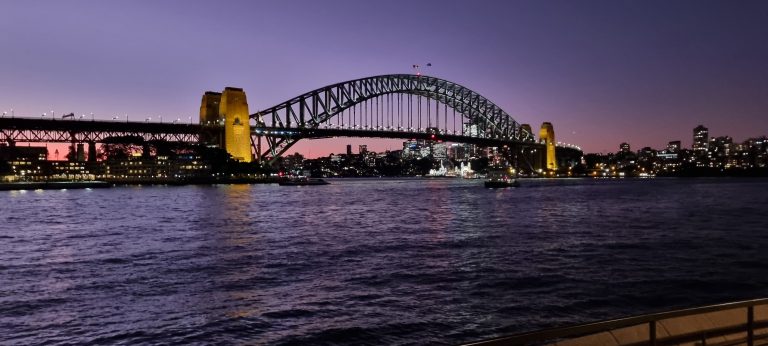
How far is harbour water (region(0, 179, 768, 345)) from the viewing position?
10.9 metres

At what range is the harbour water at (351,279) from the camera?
35.8 ft

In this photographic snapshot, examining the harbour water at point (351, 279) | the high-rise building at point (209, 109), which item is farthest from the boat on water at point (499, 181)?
the harbour water at point (351, 279)

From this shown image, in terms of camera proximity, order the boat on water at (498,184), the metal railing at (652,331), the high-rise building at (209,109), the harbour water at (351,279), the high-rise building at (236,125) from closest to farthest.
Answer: the metal railing at (652,331) → the harbour water at (351,279) → the boat on water at (498,184) → the high-rise building at (236,125) → the high-rise building at (209,109)

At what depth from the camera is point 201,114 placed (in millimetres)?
121875

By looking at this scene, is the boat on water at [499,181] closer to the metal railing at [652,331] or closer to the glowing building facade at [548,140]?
the glowing building facade at [548,140]

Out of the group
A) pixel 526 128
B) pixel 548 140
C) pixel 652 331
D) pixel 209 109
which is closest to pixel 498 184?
pixel 209 109

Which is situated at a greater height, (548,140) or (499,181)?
(548,140)

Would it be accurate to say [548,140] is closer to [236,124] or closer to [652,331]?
[236,124]

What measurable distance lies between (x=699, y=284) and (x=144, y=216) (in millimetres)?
31486

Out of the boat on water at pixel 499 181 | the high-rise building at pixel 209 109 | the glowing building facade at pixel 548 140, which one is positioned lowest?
the boat on water at pixel 499 181

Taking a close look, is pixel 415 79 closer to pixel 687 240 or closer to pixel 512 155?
pixel 512 155

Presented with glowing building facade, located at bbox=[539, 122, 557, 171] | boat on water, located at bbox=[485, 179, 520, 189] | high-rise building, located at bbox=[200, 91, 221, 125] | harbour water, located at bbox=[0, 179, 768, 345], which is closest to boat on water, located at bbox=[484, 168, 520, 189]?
boat on water, located at bbox=[485, 179, 520, 189]

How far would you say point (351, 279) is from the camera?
1547 centimetres

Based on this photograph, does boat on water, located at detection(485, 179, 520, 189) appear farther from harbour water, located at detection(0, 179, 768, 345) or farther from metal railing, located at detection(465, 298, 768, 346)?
metal railing, located at detection(465, 298, 768, 346)
